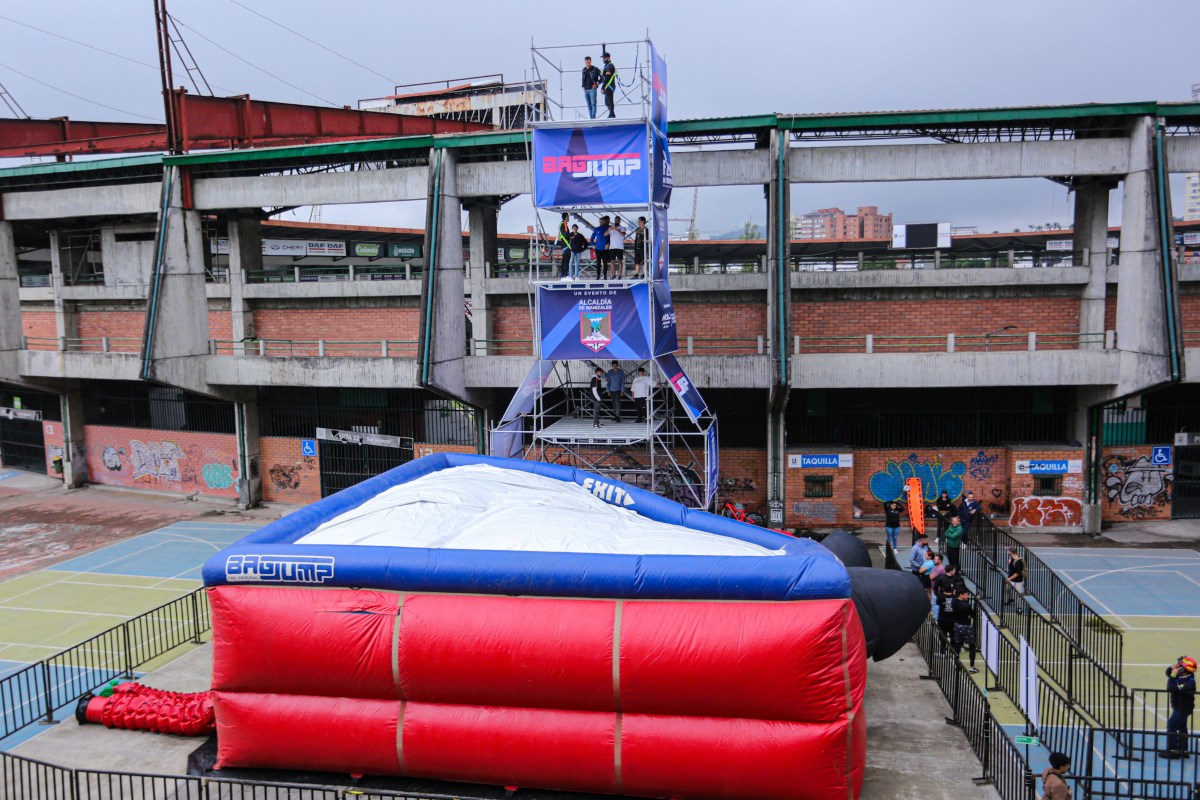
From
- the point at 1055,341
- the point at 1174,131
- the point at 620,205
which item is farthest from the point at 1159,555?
the point at 620,205

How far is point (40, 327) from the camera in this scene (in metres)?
31.4

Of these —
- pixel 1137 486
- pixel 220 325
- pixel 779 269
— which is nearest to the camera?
pixel 779 269

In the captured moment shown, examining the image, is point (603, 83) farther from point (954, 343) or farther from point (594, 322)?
point (954, 343)

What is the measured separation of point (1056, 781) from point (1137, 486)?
659 inches

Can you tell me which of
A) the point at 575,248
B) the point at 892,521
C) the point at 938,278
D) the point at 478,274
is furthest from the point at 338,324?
the point at 938,278

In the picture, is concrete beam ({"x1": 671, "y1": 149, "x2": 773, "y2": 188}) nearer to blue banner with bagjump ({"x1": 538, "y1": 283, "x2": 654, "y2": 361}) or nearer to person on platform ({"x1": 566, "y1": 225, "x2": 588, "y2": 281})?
person on platform ({"x1": 566, "y1": 225, "x2": 588, "y2": 281})

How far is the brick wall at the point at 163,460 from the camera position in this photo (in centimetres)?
2809

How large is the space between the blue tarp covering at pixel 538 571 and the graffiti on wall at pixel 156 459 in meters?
20.6

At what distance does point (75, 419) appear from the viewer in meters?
30.8

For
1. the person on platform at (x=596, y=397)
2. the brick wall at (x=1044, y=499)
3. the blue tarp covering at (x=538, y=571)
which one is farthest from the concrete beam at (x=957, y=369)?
the blue tarp covering at (x=538, y=571)

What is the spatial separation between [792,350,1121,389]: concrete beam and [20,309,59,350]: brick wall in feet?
85.8

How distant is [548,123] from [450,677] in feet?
37.6

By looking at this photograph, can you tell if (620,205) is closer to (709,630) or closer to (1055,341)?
(709,630)

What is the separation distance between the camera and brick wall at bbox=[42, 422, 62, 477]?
32.3 meters
